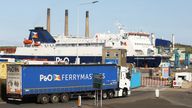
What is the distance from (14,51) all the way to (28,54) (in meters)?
11.6

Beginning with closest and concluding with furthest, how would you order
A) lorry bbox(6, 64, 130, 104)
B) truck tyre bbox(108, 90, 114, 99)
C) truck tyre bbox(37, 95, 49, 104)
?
lorry bbox(6, 64, 130, 104), truck tyre bbox(37, 95, 49, 104), truck tyre bbox(108, 90, 114, 99)

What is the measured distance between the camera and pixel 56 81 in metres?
35.1

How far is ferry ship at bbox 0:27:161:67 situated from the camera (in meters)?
116

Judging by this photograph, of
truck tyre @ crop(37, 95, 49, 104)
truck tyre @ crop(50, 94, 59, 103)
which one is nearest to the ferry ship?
truck tyre @ crop(50, 94, 59, 103)

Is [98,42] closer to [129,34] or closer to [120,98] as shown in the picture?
[129,34]

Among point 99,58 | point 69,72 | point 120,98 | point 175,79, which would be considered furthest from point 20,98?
point 99,58

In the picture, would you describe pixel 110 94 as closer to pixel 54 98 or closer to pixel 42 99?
pixel 54 98

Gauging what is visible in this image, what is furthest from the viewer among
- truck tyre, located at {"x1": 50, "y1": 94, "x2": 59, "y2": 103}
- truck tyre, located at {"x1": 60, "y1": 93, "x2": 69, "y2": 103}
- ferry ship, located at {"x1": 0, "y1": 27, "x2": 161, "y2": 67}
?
ferry ship, located at {"x1": 0, "y1": 27, "x2": 161, "y2": 67}

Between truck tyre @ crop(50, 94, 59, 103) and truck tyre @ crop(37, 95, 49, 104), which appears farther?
truck tyre @ crop(50, 94, 59, 103)

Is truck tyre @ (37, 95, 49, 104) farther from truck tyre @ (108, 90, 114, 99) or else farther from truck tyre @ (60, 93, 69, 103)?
truck tyre @ (108, 90, 114, 99)

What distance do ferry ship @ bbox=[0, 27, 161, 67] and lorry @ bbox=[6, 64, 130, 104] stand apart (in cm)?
7311

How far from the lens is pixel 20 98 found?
108 feet

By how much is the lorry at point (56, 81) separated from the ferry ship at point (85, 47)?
73.1 m

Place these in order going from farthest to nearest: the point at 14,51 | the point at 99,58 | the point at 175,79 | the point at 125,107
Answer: the point at 14,51 < the point at 99,58 < the point at 175,79 < the point at 125,107
